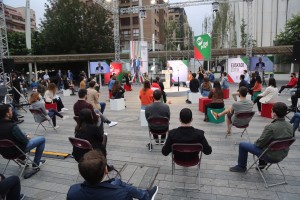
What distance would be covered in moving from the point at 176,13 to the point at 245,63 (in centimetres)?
8331

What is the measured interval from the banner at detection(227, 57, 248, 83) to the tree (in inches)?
701

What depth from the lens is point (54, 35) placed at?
28.3 m

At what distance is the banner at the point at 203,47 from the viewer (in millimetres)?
14359

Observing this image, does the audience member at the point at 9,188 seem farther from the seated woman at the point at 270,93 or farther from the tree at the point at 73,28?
the tree at the point at 73,28

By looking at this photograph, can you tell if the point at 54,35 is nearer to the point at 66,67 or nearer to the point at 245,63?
the point at 66,67

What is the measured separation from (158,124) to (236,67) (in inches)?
604

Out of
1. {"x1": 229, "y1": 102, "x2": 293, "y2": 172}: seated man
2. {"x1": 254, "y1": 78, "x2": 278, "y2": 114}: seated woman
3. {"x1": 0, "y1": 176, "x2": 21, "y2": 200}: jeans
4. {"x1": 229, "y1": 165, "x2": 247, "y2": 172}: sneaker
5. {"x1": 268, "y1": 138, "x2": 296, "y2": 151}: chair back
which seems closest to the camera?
{"x1": 0, "y1": 176, "x2": 21, "y2": 200}: jeans

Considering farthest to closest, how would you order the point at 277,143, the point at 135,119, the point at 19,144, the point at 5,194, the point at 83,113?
the point at 135,119
the point at 19,144
the point at 83,113
the point at 277,143
the point at 5,194

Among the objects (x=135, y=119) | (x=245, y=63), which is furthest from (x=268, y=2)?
(x=135, y=119)

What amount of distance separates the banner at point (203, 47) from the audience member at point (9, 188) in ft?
42.5

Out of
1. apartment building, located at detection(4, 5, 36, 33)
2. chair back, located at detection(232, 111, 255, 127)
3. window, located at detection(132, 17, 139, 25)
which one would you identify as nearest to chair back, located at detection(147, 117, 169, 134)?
chair back, located at detection(232, 111, 255, 127)

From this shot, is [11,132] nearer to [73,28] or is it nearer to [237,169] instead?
[237,169]

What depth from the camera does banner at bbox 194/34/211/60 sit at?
1436cm

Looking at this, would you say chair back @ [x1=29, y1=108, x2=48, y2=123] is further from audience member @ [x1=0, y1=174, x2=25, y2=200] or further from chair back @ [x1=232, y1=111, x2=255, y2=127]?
chair back @ [x1=232, y1=111, x2=255, y2=127]
